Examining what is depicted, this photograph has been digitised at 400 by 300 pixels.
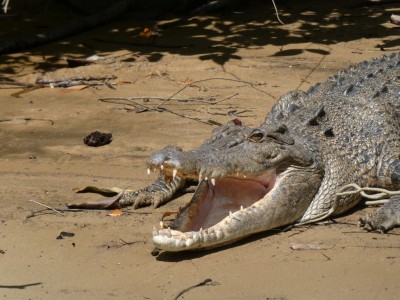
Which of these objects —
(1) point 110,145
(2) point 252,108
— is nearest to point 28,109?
(1) point 110,145

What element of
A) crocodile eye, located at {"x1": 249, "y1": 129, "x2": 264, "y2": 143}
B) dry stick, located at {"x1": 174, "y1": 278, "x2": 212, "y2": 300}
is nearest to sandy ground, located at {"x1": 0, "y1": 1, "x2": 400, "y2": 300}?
dry stick, located at {"x1": 174, "y1": 278, "x2": 212, "y2": 300}

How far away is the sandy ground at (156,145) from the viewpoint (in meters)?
4.59

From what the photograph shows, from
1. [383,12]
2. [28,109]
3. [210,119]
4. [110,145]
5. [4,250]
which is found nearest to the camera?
[4,250]

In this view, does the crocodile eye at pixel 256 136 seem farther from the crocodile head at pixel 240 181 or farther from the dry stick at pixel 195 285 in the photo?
the dry stick at pixel 195 285

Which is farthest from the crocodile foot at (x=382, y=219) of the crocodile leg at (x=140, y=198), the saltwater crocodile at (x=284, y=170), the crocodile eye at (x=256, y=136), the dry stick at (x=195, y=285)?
the crocodile leg at (x=140, y=198)

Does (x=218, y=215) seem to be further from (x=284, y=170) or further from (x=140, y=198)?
(x=140, y=198)

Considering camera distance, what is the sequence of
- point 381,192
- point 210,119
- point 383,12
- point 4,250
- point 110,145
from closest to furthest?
point 4,250, point 381,192, point 110,145, point 210,119, point 383,12

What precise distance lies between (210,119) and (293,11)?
4512 mm

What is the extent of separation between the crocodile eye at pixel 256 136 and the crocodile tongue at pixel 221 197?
224 mm

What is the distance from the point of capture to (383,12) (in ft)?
36.7

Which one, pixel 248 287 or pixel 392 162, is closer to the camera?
pixel 248 287

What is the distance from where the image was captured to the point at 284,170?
212 inches

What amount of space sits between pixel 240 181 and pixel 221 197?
0.17 m

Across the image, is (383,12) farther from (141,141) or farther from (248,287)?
(248,287)
